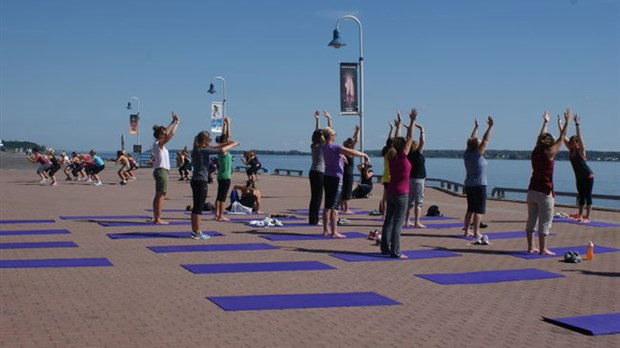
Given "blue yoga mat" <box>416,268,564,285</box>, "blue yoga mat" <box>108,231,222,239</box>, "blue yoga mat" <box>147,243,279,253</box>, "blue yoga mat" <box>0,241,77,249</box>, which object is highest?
"blue yoga mat" <box>108,231,222,239</box>

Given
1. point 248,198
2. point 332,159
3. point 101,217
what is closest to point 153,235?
point 332,159

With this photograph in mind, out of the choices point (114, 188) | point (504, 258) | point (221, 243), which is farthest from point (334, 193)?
point (114, 188)

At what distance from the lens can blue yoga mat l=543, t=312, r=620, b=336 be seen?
20.0 ft

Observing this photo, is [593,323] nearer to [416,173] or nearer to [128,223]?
[416,173]

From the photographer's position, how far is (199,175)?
Answer: 12008 millimetres

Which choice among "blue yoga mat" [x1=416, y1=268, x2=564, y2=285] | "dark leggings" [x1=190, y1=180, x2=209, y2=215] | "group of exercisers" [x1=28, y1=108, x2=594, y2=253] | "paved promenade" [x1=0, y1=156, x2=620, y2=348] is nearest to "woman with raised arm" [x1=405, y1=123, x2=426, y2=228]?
"group of exercisers" [x1=28, y1=108, x2=594, y2=253]

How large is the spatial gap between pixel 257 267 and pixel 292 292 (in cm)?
161

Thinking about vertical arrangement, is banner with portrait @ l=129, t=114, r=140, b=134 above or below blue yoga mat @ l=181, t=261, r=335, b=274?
above

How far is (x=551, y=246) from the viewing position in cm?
1154

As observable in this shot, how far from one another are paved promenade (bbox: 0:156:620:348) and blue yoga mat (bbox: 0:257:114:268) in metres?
0.21

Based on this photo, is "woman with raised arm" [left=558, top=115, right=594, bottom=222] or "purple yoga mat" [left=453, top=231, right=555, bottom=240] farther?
"woman with raised arm" [left=558, top=115, right=594, bottom=222]

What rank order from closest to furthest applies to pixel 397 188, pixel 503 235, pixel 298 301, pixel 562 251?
pixel 298 301 → pixel 397 188 → pixel 562 251 → pixel 503 235

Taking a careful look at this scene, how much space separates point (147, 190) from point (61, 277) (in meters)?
19.1

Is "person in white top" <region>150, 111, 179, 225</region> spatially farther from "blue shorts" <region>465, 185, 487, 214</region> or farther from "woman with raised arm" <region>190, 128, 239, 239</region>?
"blue shorts" <region>465, 185, 487, 214</region>
